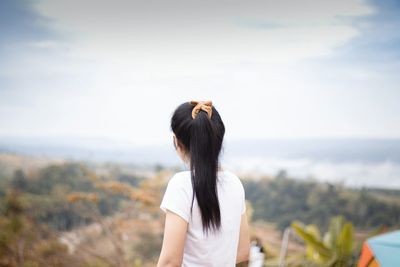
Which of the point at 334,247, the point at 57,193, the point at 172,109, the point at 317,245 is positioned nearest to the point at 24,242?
the point at 57,193

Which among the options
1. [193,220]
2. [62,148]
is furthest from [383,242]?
[62,148]

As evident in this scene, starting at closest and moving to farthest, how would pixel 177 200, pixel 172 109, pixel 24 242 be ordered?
1. pixel 177 200
2. pixel 24 242
3. pixel 172 109

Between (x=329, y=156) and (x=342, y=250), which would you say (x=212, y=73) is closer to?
(x=329, y=156)

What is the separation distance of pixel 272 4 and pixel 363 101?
136 cm

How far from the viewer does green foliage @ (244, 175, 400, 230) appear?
508cm

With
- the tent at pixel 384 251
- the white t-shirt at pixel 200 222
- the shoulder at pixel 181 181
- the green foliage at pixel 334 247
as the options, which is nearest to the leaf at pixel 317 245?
the green foliage at pixel 334 247

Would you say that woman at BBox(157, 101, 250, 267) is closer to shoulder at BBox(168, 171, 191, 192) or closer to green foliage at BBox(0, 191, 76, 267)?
shoulder at BBox(168, 171, 191, 192)

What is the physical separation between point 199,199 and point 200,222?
52mm

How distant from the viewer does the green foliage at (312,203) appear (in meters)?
5.08

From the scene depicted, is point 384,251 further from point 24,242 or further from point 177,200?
point 24,242

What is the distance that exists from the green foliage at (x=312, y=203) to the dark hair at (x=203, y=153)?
13.6 ft

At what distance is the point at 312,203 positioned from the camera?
5.21 m

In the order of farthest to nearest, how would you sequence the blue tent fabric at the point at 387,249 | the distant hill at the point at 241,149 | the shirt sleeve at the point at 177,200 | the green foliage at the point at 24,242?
the distant hill at the point at 241,149 < the green foliage at the point at 24,242 < the blue tent fabric at the point at 387,249 < the shirt sleeve at the point at 177,200

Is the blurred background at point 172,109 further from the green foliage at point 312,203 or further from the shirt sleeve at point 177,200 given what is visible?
the shirt sleeve at point 177,200
